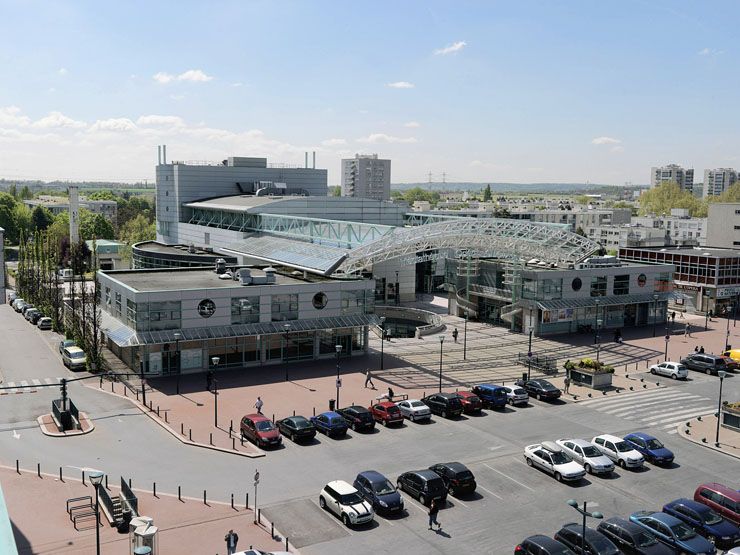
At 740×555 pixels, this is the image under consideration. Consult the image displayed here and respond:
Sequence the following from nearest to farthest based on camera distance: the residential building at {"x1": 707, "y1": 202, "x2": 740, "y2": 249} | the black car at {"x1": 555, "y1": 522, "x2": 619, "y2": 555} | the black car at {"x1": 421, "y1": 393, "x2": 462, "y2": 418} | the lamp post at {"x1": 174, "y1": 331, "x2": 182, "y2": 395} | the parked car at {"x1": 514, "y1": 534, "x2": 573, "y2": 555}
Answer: the parked car at {"x1": 514, "y1": 534, "x2": 573, "y2": 555}, the black car at {"x1": 555, "y1": 522, "x2": 619, "y2": 555}, the black car at {"x1": 421, "y1": 393, "x2": 462, "y2": 418}, the lamp post at {"x1": 174, "y1": 331, "x2": 182, "y2": 395}, the residential building at {"x1": 707, "y1": 202, "x2": 740, "y2": 249}

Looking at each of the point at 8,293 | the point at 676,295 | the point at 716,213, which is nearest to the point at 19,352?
the point at 8,293

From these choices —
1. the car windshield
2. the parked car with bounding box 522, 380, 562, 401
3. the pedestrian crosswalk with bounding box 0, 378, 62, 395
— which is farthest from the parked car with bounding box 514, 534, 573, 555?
the pedestrian crosswalk with bounding box 0, 378, 62, 395

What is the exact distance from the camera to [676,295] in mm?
69438

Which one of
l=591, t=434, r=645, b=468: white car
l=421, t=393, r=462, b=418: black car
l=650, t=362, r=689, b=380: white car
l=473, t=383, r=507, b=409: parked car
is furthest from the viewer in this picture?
l=650, t=362, r=689, b=380: white car

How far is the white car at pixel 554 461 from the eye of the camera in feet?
97.9

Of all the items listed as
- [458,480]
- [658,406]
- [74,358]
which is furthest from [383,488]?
[74,358]

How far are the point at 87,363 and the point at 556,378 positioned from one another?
99.1 ft

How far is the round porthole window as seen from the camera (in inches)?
1965

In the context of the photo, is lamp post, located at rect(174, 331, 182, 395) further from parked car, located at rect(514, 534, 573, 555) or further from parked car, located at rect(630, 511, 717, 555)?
parked car, located at rect(630, 511, 717, 555)

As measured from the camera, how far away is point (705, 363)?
50469 millimetres

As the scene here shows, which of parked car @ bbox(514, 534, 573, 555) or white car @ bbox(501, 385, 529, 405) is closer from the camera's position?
parked car @ bbox(514, 534, 573, 555)

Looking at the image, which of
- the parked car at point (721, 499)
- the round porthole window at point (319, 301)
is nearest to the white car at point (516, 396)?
the parked car at point (721, 499)

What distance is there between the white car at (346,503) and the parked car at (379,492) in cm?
37

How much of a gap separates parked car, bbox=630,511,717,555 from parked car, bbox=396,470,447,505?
6.72 meters
